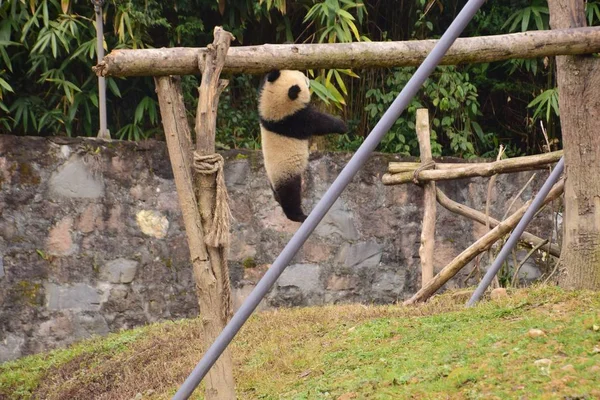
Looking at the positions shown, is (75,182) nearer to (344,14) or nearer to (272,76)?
(272,76)

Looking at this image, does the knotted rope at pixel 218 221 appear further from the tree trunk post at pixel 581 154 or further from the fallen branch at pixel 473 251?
the fallen branch at pixel 473 251

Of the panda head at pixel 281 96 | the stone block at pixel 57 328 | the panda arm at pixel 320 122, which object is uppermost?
the panda head at pixel 281 96

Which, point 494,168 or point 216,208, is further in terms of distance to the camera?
point 494,168

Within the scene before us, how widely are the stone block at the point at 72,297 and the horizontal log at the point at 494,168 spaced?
8.62ft

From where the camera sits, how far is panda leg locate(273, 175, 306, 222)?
668 cm

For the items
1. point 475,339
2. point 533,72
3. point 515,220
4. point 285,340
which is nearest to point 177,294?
point 285,340

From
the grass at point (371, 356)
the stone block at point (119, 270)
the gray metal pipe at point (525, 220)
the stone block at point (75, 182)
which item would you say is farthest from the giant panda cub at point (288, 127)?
the gray metal pipe at point (525, 220)

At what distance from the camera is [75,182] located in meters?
7.01

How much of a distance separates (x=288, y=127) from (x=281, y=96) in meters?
0.26

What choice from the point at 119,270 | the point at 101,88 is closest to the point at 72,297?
the point at 119,270

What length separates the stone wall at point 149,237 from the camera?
6836 millimetres

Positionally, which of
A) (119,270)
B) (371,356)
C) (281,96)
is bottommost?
(371,356)

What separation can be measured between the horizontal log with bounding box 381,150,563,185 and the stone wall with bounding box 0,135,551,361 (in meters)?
1.05

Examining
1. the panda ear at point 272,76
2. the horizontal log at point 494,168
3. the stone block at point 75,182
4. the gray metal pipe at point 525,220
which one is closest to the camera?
the gray metal pipe at point 525,220
